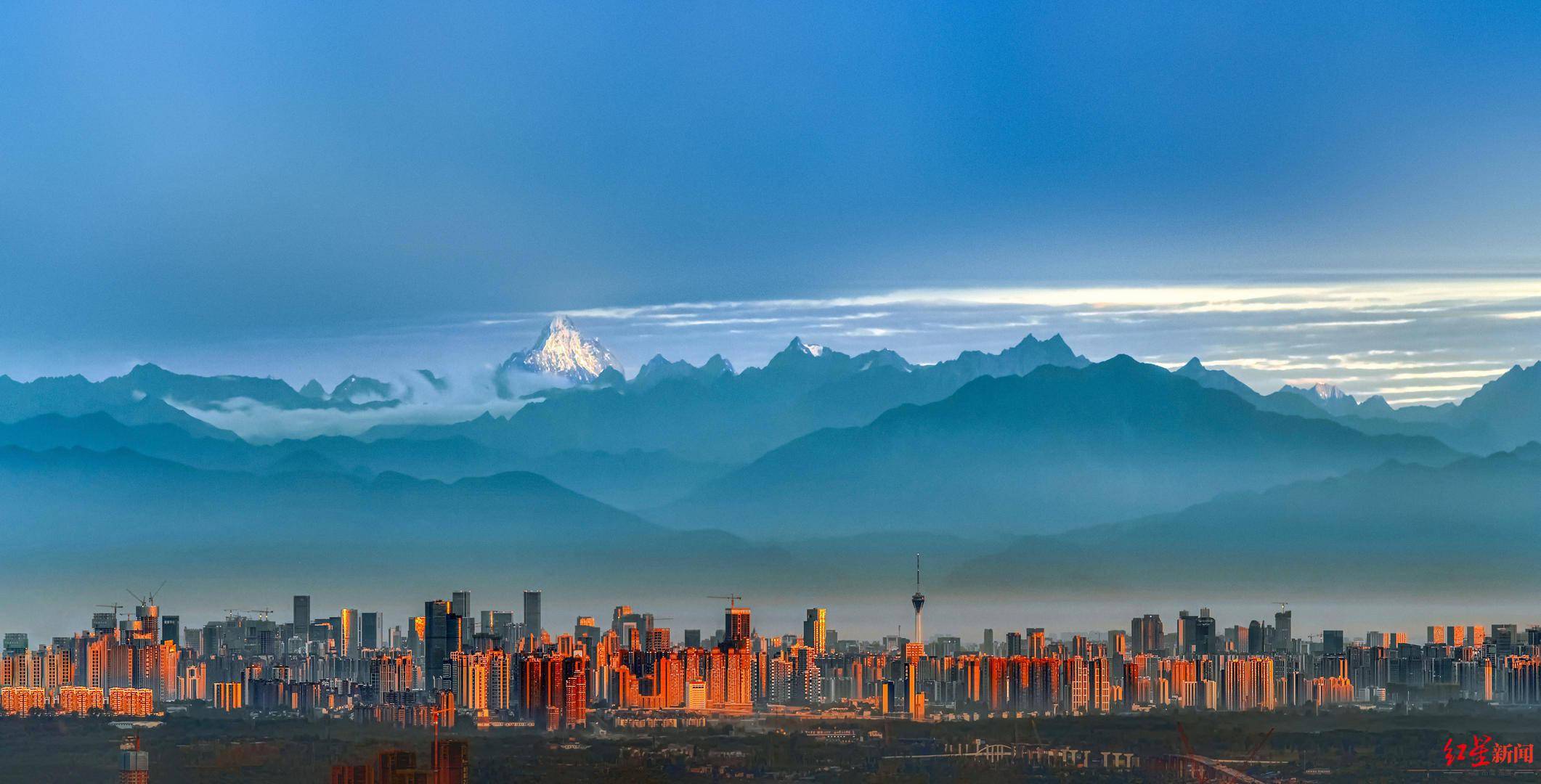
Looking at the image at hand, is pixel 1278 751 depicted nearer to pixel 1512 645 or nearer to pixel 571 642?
pixel 1512 645

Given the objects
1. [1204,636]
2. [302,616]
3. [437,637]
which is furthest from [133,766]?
[1204,636]

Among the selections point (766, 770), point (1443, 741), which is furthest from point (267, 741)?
point (1443, 741)

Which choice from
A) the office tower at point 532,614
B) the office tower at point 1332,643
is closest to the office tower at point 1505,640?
the office tower at point 1332,643

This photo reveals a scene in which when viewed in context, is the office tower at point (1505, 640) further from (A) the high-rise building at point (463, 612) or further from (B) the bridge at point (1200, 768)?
(A) the high-rise building at point (463, 612)

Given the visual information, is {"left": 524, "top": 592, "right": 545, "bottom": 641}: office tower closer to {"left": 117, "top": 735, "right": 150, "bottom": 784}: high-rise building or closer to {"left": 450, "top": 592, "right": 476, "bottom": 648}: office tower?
{"left": 450, "top": 592, "right": 476, "bottom": 648}: office tower

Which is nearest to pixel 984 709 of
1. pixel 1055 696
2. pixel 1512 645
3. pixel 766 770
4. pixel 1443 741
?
pixel 1055 696

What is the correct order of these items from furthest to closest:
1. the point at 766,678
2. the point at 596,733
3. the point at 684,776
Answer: the point at 766,678
the point at 596,733
the point at 684,776

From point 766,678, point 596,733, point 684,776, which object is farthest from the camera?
point 766,678

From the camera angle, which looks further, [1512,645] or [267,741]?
[1512,645]
